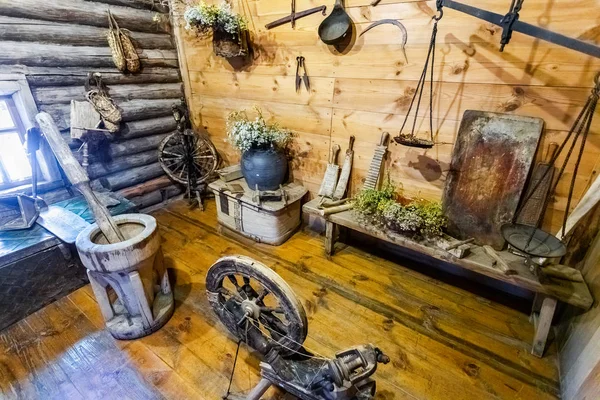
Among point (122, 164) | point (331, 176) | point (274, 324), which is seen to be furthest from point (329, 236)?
point (122, 164)

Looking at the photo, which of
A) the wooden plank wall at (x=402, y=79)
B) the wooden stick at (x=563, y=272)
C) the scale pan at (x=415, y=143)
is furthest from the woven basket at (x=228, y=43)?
the wooden stick at (x=563, y=272)

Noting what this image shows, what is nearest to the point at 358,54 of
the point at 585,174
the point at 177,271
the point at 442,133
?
the point at 442,133

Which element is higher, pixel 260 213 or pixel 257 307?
pixel 257 307

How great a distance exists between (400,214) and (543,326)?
92 centimetres

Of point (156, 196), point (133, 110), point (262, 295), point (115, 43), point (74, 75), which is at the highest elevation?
point (115, 43)

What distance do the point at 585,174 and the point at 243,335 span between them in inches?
77.3

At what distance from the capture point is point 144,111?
2914 millimetres

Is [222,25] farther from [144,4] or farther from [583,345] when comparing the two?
[583,345]

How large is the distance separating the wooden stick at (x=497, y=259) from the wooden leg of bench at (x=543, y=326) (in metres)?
0.23

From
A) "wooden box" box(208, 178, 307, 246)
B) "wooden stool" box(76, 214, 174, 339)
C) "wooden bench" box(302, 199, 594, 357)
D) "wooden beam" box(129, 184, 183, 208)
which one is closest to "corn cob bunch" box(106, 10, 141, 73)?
"wooden beam" box(129, 184, 183, 208)

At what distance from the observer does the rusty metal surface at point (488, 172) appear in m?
1.64

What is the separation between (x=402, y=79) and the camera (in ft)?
6.33

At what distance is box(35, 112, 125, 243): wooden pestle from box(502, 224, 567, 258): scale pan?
6.74ft

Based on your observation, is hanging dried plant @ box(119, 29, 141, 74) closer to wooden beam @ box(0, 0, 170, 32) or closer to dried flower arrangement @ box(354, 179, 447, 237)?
wooden beam @ box(0, 0, 170, 32)
